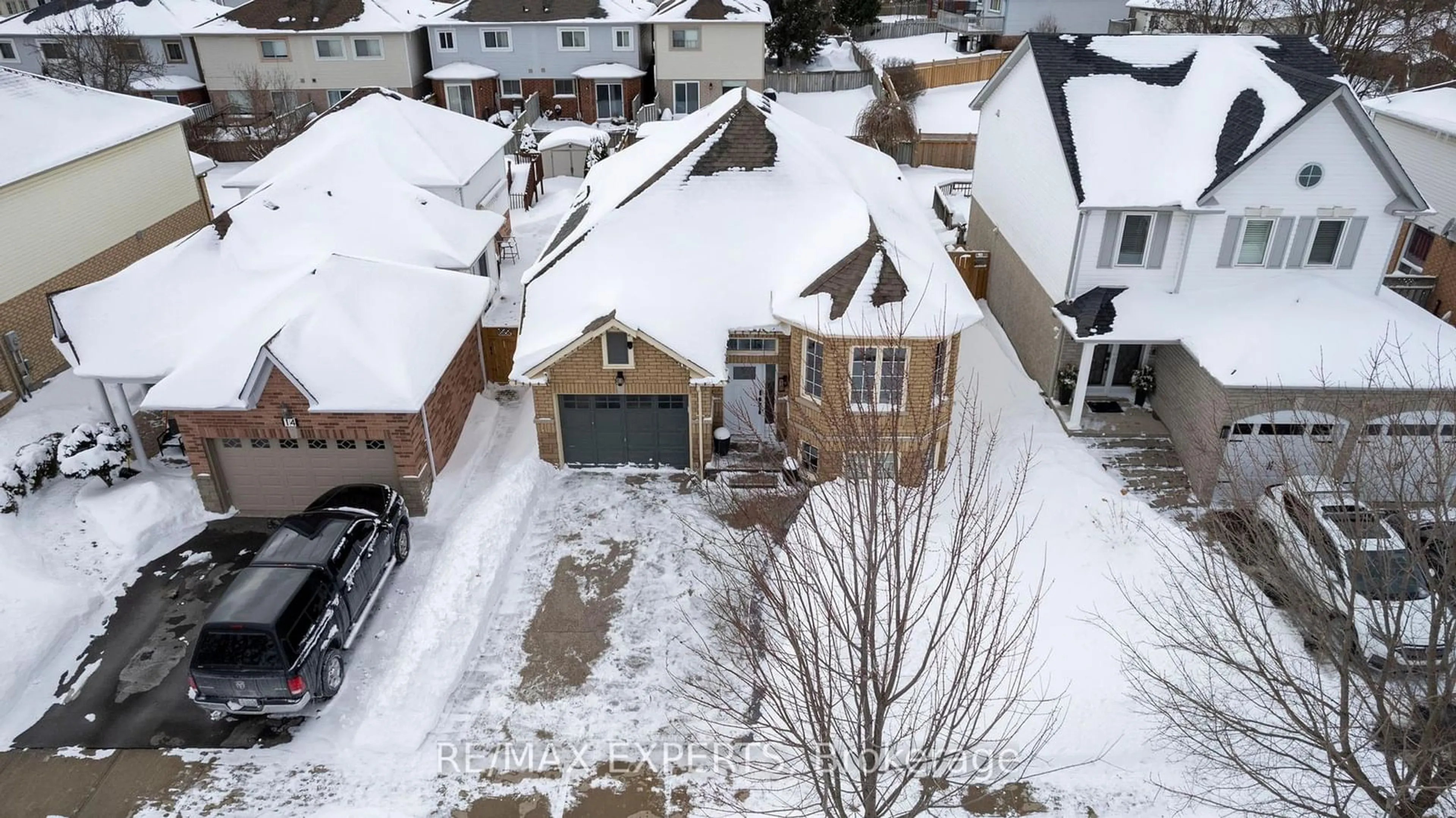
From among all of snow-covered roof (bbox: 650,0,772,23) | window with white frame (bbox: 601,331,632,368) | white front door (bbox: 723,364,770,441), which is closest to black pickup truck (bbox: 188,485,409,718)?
window with white frame (bbox: 601,331,632,368)

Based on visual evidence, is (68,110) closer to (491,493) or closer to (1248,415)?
(491,493)

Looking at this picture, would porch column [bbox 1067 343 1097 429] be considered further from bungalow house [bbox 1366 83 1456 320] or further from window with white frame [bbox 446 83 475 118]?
window with white frame [bbox 446 83 475 118]

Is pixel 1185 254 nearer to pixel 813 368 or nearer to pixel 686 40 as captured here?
pixel 813 368

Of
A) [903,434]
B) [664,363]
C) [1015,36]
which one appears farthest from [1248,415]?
[1015,36]

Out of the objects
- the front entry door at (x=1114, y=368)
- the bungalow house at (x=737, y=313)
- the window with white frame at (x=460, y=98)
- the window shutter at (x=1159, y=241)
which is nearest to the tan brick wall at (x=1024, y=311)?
the front entry door at (x=1114, y=368)

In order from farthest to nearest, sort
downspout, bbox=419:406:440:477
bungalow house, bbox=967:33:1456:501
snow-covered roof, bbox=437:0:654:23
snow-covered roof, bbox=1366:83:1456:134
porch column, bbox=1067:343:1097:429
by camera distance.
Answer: snow-covered roof, bbox=437:0:654:23
snow-covered roof, bbox=1366:83:1456:134
porch column, bbox=1067:343:1097:429
downspout, bbox=419:406:440:477
bungalow house, bbox=967:33:1456:501

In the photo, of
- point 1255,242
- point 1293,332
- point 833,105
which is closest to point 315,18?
point 833,105
